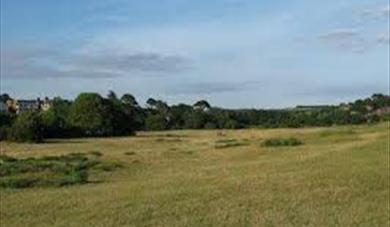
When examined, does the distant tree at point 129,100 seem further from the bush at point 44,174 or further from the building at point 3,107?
the bush at point 44,174

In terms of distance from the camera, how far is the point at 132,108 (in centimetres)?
11738

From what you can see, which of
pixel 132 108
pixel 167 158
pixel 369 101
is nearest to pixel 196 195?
pixel 167 158

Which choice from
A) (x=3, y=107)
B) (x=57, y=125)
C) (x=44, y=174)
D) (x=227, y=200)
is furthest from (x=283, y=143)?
(x=3, y=107)

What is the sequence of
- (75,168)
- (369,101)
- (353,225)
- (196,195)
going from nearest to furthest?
1. (353,225)
2. (196,195)
3. (75,168)
4. (369,101)

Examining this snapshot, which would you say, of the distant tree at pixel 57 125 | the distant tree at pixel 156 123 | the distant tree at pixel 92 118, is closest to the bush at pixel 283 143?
the distant tree at pixel 57 125

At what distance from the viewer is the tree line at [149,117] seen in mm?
81863

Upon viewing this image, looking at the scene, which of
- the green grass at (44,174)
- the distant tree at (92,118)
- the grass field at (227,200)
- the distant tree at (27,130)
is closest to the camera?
the grass field at (227,200)

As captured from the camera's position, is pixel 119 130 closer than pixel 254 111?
Yes

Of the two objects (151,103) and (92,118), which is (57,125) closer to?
(92,118)

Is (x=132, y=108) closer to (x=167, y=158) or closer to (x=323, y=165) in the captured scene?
(x=167, y=158)

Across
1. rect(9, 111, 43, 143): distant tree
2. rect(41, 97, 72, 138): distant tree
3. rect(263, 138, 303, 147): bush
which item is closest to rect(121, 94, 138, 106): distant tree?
rect(41, 97, 72, 138): distant tree

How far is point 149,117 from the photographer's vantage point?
116 m

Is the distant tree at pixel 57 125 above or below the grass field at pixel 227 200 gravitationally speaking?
above

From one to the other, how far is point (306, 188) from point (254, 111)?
97.5 meters
